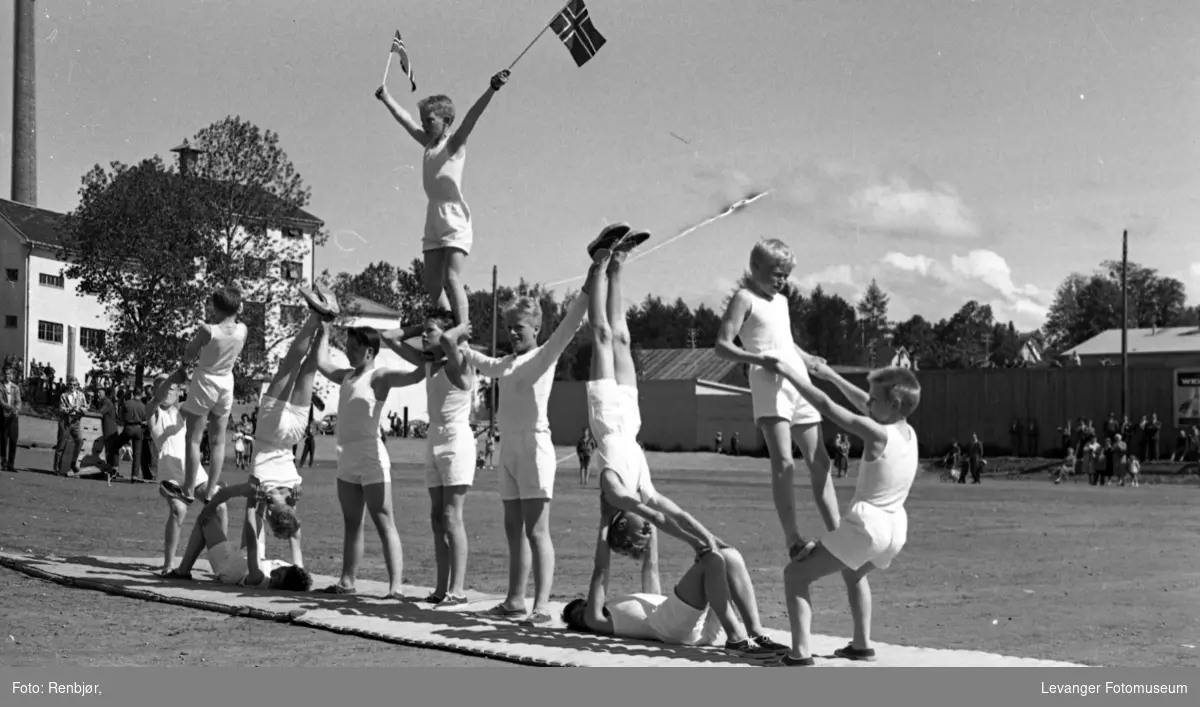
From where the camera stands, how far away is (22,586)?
10109 mm

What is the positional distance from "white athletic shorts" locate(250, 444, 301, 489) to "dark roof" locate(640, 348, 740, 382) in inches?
2066

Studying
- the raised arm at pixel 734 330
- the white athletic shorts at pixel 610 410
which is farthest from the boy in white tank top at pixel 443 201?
the raised arm at pixel 734 330

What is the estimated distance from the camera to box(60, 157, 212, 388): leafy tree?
20.8 meters

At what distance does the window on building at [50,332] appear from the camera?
2517 centimetres

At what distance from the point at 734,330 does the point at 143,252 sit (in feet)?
55.6

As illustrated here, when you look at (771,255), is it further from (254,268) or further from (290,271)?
(254,268)

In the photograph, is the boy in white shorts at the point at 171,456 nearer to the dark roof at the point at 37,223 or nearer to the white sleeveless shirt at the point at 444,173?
the white sleeveless shirt at the point at 444,173

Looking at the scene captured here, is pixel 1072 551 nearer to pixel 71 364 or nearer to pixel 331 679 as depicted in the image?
pixel 331 679

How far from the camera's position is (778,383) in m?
7.51

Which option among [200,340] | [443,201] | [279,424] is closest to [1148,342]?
[200,340]

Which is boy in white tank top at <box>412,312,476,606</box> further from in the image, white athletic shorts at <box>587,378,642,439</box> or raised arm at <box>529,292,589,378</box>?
white athletic shorts at <box>587,378,642,439</box>

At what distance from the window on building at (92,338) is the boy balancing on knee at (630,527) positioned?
→ 19.3 meters

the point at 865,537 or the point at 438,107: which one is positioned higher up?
the point at 438,107

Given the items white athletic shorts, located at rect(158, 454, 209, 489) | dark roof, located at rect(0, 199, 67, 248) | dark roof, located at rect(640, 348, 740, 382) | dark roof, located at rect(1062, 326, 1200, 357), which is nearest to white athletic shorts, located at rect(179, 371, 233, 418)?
white athletic shorts, located at rect(158, 454, 209, 489)
